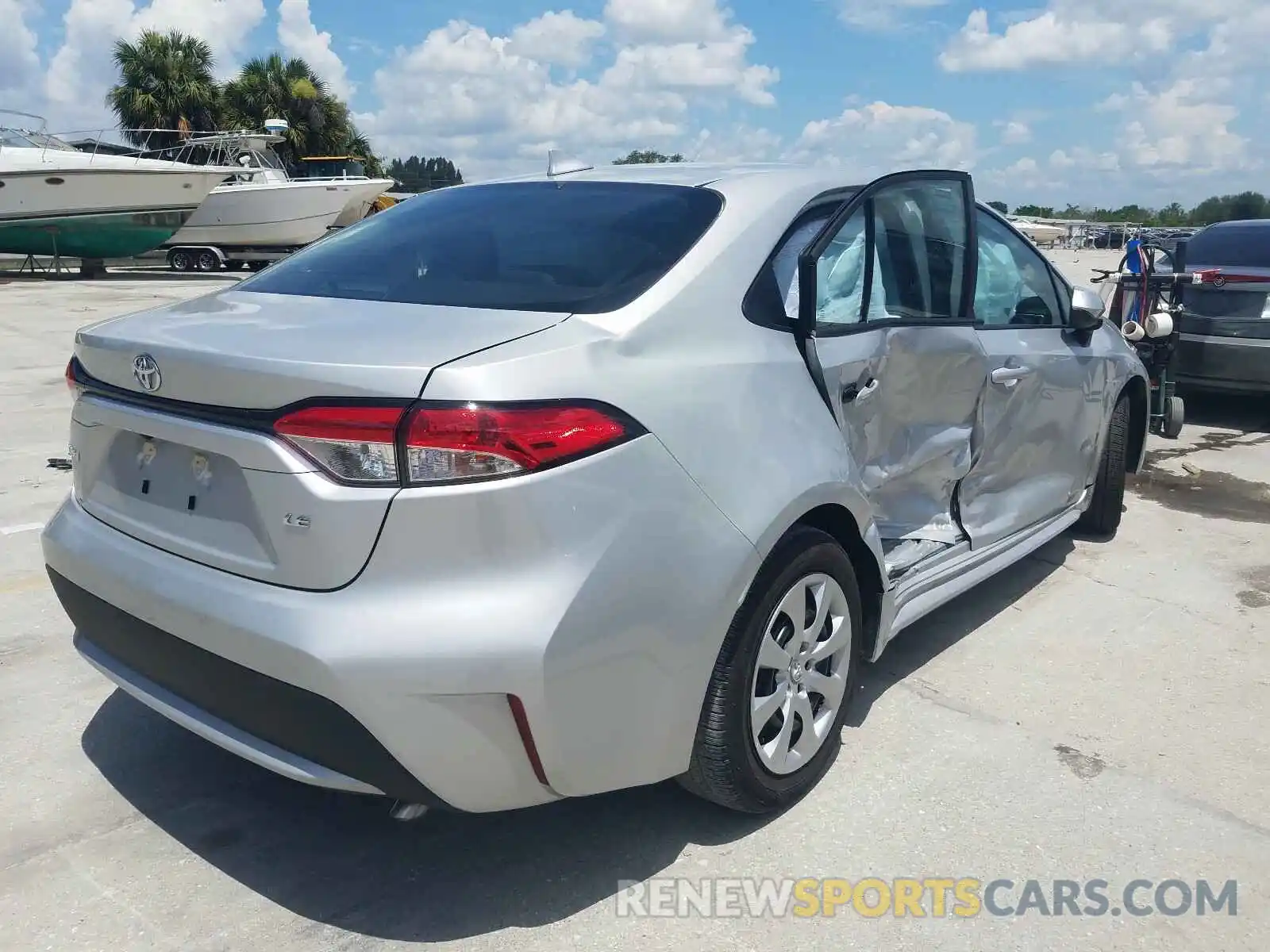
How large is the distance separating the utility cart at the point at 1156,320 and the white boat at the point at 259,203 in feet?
75.8

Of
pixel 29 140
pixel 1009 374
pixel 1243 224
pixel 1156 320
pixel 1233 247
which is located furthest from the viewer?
pixel 29 140

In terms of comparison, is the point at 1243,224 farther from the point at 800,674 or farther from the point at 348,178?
the point at 348,178

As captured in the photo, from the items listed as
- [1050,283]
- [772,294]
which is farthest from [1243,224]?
[772,294]

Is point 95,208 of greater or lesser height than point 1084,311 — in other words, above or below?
above

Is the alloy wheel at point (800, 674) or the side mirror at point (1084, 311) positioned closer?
the alloy wheel at point (800, 674)

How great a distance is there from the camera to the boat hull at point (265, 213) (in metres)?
27.0

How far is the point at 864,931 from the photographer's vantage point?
2420 mm

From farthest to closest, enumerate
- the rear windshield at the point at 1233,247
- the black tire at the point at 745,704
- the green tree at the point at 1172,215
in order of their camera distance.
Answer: the green tree at the point at 1172,215
the rear windshield at the point at 1233,247
the black tire at the point at 745,704

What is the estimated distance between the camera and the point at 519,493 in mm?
2084

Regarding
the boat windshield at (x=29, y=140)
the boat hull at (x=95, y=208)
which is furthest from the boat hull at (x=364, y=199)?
the boat windshield at (x=29, y=140)

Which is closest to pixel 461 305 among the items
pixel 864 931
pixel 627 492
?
pixel 627 492

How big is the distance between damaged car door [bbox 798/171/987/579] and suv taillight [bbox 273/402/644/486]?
3.44 ft

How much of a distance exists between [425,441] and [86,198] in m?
25.0

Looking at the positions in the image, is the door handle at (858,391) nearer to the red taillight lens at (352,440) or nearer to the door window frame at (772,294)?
the door window frame at (772,294)
